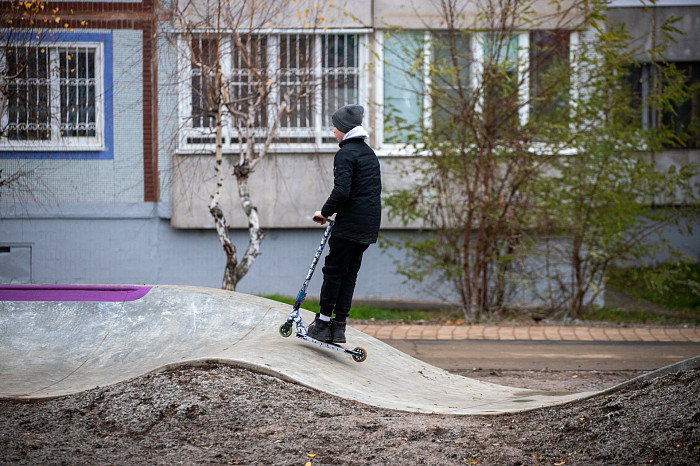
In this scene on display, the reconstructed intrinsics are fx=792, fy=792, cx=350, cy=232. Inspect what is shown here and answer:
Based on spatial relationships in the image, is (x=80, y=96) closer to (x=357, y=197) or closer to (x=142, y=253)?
(x=142, y=253)

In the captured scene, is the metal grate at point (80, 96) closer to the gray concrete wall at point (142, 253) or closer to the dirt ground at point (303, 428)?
the gray concrete wall at point (142, 253)

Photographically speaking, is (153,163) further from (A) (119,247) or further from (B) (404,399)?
(B) (404,399)

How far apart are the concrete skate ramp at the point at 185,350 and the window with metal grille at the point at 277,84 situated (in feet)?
12.2

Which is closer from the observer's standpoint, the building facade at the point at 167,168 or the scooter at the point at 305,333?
the scooter at the point at 305,333

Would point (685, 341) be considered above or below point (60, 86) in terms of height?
below

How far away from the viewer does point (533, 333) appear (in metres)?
9.75

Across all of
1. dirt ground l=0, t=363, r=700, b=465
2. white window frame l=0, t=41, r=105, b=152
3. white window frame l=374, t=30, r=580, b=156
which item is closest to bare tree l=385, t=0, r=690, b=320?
white window frame l=374, t=30, r=580, b=156

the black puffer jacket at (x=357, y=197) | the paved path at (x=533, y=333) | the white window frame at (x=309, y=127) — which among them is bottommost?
the paved path at (x=533, y=333)

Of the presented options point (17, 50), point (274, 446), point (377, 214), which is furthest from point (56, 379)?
point (17, 50)

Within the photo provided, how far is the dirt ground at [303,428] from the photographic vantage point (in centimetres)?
410

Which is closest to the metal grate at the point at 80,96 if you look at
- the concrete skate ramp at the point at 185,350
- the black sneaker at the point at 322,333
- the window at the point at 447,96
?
the window at the point at 447,96

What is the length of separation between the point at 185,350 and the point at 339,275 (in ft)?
4.49

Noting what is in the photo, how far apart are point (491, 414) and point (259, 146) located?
28.1 feet

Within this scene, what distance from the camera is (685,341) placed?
29.6ft
